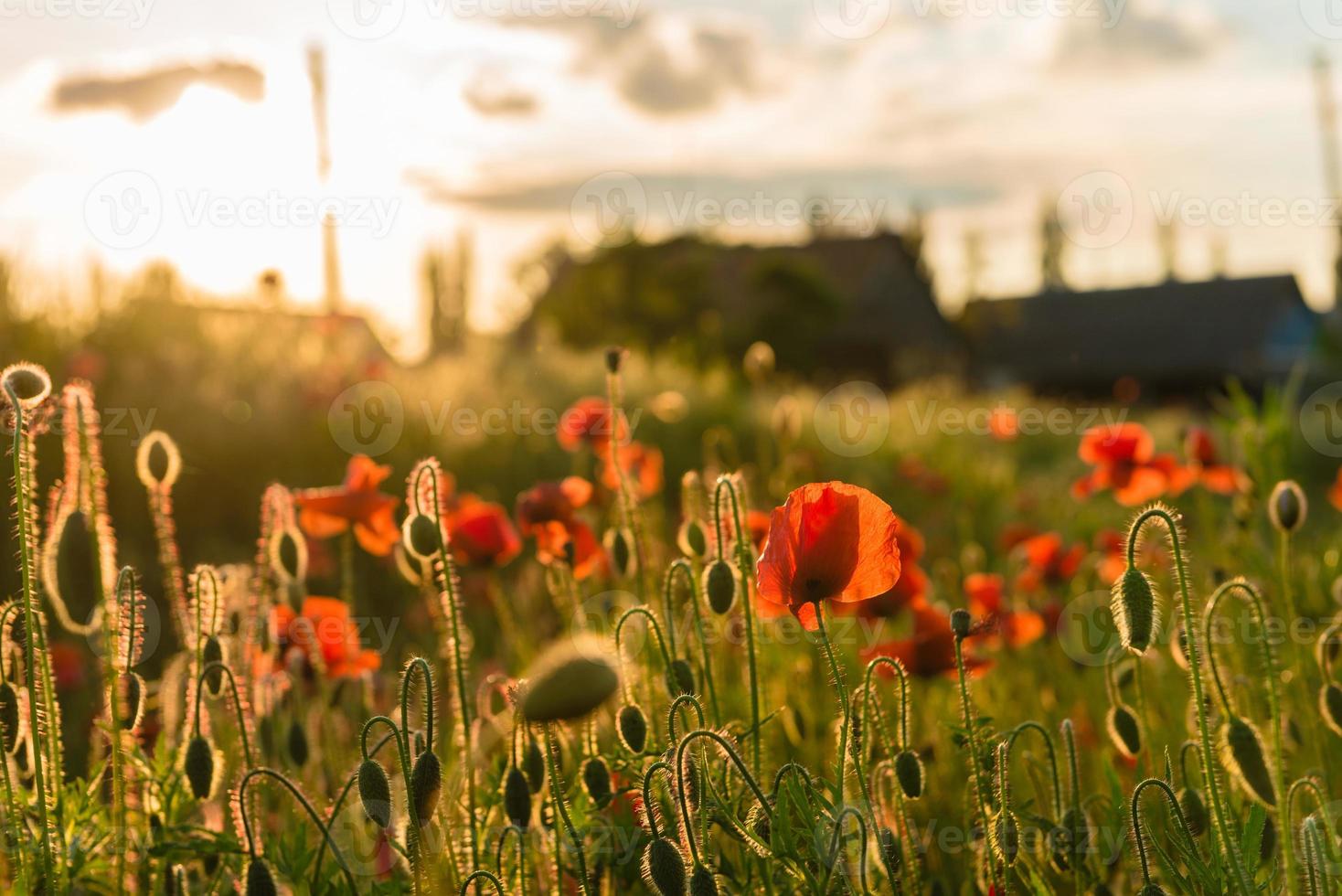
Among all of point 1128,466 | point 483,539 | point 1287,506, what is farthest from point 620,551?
point 1128,466

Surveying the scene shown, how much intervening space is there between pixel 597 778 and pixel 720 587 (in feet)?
1.00

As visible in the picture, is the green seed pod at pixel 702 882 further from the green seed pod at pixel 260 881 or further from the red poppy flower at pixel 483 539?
the red poppy flower at pixel 483 539

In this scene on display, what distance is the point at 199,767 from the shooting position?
64.0 inches

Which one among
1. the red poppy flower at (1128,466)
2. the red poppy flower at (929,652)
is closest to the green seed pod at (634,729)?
the red poppy flower at (929,652)

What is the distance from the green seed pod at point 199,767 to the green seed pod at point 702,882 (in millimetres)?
738

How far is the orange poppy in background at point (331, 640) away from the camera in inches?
93.7

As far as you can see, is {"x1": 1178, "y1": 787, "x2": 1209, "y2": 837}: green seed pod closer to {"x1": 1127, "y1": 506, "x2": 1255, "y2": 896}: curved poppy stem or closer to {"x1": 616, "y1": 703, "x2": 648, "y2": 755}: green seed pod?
{"x1": 1127, "y1": 506, "x2": 1255, "y2": 896}: curved poppy stem

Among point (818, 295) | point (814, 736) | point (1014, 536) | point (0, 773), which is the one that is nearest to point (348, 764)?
point (0, 773)

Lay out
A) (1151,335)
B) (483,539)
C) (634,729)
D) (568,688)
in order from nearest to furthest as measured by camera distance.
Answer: (568,688) < (634,729) < (483,539) < (1151,335)

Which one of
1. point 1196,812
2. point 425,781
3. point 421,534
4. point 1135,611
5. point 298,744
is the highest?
point 421,534

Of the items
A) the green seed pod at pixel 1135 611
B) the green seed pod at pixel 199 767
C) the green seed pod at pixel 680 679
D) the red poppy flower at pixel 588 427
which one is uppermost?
the red poppy flower at pixel 588 427

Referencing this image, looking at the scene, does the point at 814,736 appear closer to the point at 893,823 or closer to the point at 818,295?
the point at 893,823

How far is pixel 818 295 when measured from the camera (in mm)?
25891

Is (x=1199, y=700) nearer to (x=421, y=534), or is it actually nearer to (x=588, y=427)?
(x=421, y=534)
